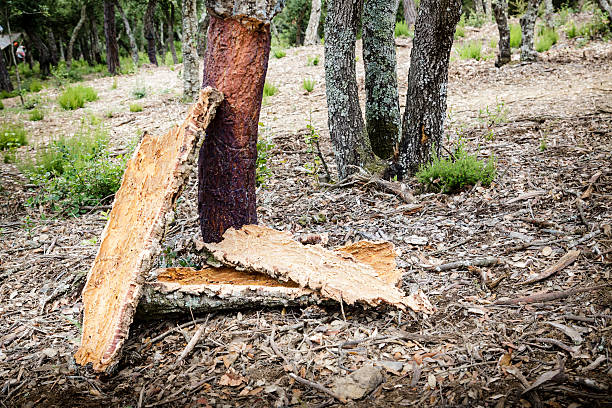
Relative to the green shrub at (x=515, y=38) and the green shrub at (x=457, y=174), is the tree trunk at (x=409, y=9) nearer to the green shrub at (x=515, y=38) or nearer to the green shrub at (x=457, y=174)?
the green shrub at (x=515, y=38)

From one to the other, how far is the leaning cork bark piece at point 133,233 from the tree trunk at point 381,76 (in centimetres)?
227

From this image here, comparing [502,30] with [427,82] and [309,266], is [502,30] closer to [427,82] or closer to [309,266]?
[427,82]

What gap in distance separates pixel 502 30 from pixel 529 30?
0.57m

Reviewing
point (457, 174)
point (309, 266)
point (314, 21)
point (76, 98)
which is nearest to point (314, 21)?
point (314, 21)

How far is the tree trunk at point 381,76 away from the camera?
4191mm

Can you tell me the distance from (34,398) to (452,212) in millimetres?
3019

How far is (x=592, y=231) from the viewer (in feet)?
8.95

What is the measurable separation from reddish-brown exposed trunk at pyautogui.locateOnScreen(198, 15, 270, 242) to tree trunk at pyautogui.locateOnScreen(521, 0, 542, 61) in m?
7.55

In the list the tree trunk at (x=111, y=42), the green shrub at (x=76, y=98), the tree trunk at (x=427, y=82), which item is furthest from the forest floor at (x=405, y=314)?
the tree trunk at (x=111, y=42)

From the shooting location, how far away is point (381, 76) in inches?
169

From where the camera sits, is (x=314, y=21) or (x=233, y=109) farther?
(x=314, y=21)

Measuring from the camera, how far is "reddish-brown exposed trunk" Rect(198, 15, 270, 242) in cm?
257

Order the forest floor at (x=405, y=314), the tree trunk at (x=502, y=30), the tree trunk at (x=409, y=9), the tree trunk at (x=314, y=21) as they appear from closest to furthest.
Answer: the forest floor at (x=405, y=314) → the tree trunk at (x=502, y=30) → the tree trunk at (x=409, y=9) → the tree trunk at (x=314, y=21)

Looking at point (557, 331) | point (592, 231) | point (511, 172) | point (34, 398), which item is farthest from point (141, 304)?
point (511, 172)
